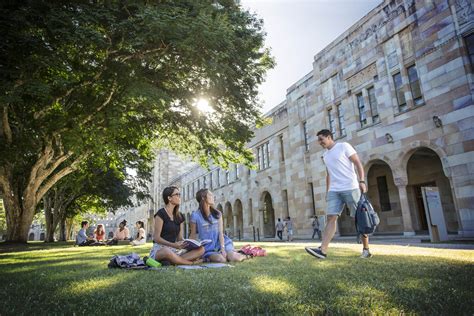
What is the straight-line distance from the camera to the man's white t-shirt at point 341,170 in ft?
19.1

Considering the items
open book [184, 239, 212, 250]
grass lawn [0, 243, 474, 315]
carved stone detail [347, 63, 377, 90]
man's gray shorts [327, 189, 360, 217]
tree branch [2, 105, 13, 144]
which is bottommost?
grass lawn [0, 243, 474, 315]

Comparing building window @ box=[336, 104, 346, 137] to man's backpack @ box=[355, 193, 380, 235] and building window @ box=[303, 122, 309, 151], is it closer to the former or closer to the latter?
building window @ box=[303, 122, 309, 151]

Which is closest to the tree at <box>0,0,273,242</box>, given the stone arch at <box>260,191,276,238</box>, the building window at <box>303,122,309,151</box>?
the building window at <box>303,122,309,151</box>

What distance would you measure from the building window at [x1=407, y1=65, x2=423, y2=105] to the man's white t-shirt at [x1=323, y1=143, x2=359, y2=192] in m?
11.4

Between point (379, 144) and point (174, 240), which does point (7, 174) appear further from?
point (379, 144)

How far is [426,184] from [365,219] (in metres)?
16.0

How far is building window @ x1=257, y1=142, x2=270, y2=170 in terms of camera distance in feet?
94.4

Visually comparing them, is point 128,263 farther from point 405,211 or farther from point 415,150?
point 415,150

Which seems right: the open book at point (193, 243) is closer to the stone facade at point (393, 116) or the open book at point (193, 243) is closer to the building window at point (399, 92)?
the stone facade at point (393, 116)

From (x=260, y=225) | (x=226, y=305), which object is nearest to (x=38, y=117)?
(x=226, y=305)

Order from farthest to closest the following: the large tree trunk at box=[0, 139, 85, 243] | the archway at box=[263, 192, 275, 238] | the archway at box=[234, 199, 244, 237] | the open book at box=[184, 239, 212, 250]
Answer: the archway at box=[234, 199, 244, 237], the archway at box=[263, 192, 275, 238], the large tree trunk at box=[0, 139, 85, 243], the open book at box=[184, 239, 212, 250]

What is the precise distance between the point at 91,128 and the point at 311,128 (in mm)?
14775

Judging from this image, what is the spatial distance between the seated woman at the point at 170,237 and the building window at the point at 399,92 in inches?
553

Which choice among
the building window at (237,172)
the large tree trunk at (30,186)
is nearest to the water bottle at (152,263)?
the large tree trunk at (30,186)
